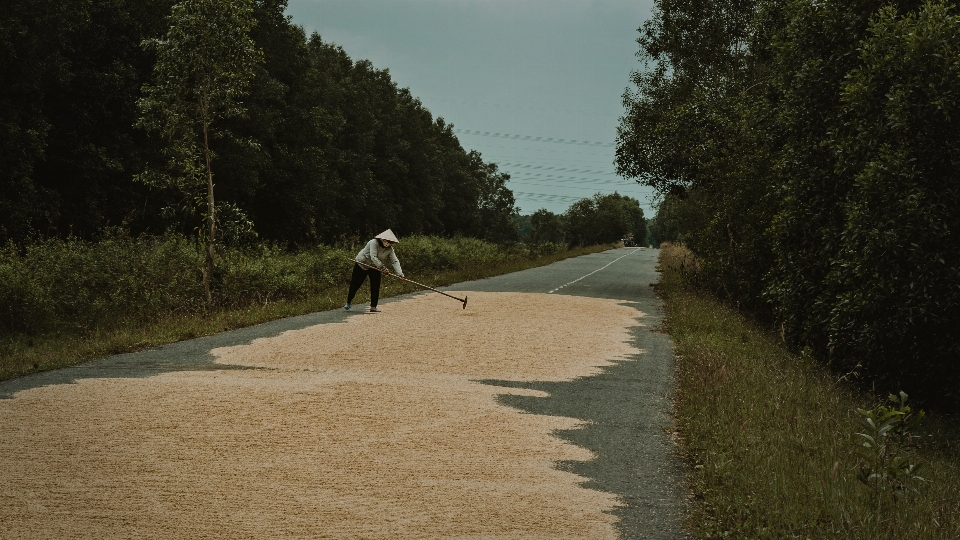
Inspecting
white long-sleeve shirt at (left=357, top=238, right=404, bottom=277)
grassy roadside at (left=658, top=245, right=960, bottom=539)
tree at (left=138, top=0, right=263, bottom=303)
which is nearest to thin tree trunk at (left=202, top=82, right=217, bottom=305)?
tree at (left=138, top=0, right=263, bottom=303)

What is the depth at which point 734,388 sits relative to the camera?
10.4 m

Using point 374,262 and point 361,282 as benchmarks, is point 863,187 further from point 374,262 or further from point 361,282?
point 361,282

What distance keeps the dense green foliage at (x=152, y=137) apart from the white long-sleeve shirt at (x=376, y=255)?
3795 millimetres

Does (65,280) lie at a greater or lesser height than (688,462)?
greater

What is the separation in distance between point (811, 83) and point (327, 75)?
4901 centimetres

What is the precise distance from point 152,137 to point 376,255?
2213cm

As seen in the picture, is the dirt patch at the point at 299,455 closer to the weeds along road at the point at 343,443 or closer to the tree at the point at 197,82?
the weeds along road at the point at 343,443

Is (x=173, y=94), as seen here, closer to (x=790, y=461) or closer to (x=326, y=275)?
(x=326, y=275)

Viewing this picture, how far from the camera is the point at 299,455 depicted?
720 centimetres

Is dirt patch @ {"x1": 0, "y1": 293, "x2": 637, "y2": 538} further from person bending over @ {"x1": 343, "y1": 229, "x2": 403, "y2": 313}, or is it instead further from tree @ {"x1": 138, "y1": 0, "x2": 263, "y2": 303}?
tree @ {"x1": 138, "y1": 0, "x2": 263, "y2": 303}

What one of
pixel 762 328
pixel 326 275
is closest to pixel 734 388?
pixel 762 328

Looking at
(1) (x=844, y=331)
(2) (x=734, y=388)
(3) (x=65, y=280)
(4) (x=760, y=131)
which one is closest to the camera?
(2) (x=734, y=388)

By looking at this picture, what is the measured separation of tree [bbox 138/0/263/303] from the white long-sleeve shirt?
8.92 feet

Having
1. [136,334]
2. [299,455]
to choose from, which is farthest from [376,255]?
[299,455]
